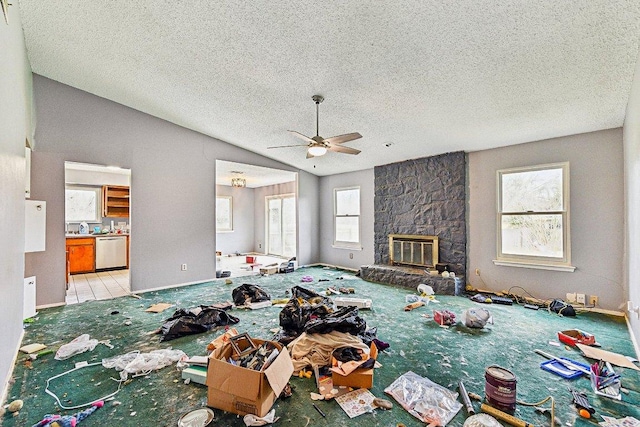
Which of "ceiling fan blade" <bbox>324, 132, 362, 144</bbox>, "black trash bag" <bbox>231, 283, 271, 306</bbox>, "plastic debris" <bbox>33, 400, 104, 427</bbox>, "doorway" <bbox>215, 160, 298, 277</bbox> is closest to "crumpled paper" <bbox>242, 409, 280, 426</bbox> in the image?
"plastic debris" <bbox>33, 400, 104, 427</bbox>

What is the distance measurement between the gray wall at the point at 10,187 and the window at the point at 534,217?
19.5 feet

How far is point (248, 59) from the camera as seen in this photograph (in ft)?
10.6

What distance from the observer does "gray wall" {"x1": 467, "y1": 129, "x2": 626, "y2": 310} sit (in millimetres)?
3789

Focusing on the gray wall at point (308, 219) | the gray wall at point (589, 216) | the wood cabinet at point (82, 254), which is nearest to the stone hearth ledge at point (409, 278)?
the gray wall at point (589, 216)

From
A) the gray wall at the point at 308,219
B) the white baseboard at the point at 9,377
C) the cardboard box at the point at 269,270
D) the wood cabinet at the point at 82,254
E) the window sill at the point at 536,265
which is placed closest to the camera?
the white baseboard at the point at 9,377

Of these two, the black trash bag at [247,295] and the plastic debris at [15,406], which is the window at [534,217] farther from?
the plastic debris at [15,406]

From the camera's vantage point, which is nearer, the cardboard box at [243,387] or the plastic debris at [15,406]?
the cardboard box at [243,387]

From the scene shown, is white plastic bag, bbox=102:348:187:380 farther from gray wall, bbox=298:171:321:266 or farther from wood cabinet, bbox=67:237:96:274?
wood cabinet, bbox=67:237:96:274

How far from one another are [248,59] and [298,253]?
16.3ft

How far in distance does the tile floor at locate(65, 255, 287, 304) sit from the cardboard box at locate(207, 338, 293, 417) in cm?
387

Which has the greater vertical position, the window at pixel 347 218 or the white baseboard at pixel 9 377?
the window at pixel 347 218

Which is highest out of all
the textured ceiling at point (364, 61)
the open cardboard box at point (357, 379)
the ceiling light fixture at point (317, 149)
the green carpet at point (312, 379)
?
the textured ceiling at point (364, 61)

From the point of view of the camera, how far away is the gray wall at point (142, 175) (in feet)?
13.7

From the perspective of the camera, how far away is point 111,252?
6789mm
